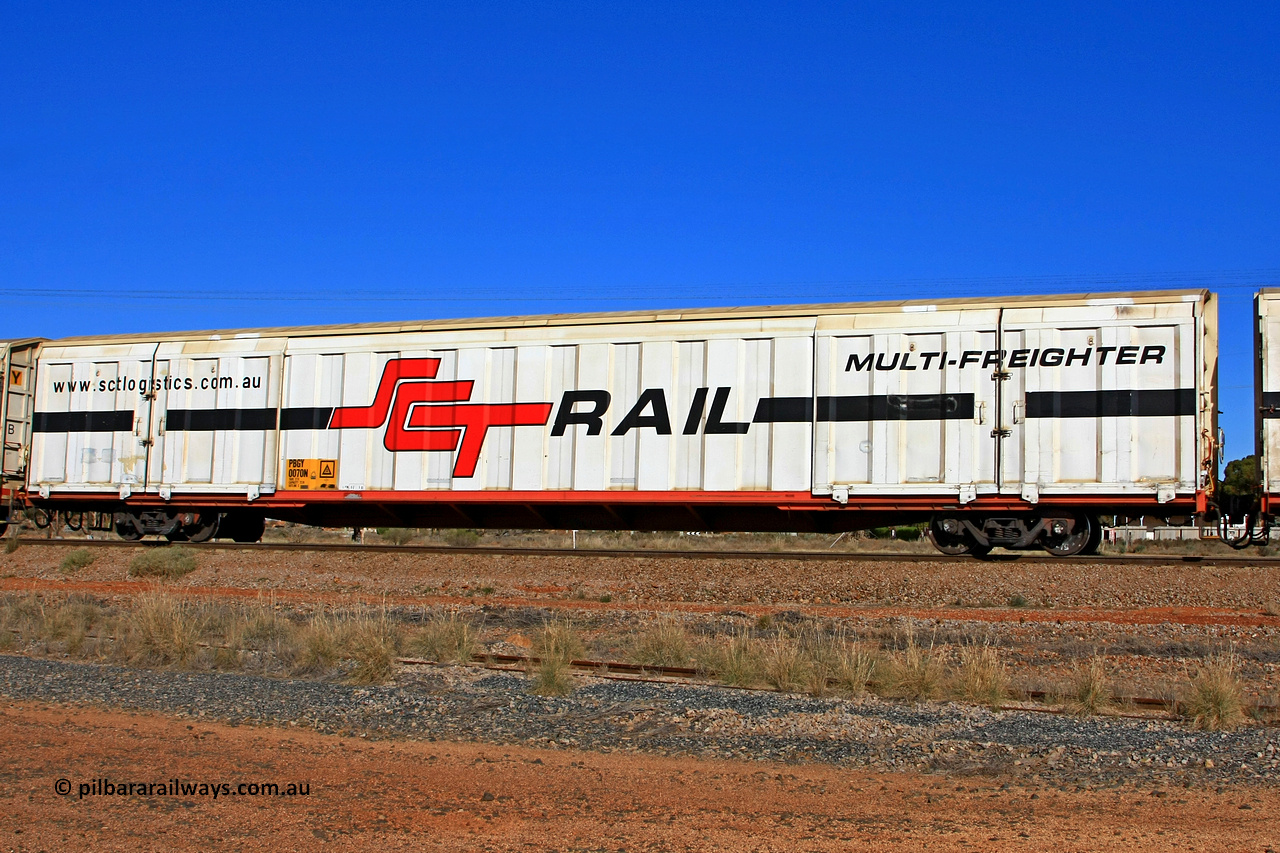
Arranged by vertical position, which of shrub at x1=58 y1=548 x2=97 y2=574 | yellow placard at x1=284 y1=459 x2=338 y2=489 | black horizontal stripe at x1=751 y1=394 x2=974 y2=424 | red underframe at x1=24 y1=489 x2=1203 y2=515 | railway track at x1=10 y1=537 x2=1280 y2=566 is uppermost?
black horizontal stripe at x1=751 y1=394 x2=974 y2=424

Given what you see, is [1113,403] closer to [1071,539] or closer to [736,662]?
[1071,539]

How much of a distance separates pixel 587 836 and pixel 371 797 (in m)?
1.35

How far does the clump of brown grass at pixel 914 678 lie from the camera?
27.2 feet

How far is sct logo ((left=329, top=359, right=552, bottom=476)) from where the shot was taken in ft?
52.6

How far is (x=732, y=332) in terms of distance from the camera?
49.7 feet

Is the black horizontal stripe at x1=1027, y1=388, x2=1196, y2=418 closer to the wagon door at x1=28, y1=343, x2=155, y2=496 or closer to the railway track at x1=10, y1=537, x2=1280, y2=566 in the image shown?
the railway track at x1=10, y1=537, x2=1280, y2=566

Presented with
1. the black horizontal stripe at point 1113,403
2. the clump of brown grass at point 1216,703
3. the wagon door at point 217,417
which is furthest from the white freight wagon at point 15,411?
the clump of brown grass at point 1216,703

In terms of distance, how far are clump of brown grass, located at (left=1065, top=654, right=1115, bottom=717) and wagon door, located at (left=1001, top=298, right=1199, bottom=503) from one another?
5.94 metres

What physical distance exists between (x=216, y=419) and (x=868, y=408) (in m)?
11.2

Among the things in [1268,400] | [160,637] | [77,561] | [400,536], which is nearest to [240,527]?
[77,561]

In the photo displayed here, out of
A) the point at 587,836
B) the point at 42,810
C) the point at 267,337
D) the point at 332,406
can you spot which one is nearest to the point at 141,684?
the point at 42,810

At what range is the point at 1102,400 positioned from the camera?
13.7 meters

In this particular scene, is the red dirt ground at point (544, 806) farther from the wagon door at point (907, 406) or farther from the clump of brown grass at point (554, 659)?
the wagon door at point (907, 406)

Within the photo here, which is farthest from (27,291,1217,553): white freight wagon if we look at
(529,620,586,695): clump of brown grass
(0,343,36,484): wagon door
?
(529,620,586,695): clump of brown grass
